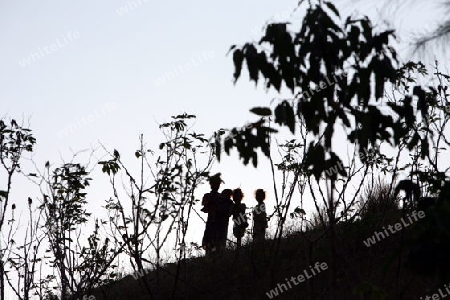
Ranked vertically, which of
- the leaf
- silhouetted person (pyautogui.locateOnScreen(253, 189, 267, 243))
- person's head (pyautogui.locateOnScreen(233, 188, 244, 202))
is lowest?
the leaf

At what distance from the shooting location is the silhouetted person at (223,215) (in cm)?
989

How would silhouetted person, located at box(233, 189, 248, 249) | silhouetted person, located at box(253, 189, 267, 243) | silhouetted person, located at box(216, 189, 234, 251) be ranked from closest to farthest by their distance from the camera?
silhouetted person, located at box(233, 189, 248, 249)
silhouetted person, located at box(253, 189, 267, 243)
silhouetted person, located at box(216, 189, 234, 251)

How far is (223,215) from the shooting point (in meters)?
10.0

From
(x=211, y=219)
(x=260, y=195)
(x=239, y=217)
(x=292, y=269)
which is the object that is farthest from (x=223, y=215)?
(x=292, y=269)

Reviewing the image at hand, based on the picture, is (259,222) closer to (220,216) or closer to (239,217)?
(239,217)

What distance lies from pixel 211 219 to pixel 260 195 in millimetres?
1067

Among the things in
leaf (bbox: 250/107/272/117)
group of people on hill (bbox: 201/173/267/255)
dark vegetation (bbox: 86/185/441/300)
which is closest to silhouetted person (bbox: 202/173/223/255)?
group of people on hill (bbox: 201/173/267/255)

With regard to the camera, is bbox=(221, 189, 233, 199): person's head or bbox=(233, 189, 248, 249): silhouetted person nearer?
bbox=(233, 189, 248, 249): silhouetted person

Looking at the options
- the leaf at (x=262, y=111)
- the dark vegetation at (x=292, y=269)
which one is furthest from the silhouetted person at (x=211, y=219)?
the leaf at (x=262, y=111)

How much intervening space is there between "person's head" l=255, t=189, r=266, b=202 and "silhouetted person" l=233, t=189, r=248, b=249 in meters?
0.81

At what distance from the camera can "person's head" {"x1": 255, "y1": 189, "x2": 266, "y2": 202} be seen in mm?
9766

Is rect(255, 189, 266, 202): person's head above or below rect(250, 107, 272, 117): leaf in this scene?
above

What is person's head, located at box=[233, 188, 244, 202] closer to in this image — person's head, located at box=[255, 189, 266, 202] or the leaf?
person's head, located at box=[255, 189, 266, 202]

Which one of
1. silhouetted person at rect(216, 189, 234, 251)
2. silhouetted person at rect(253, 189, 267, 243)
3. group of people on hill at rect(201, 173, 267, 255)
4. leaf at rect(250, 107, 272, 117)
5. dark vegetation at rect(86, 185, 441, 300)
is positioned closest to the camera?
leaf at rect(250, 107, 272, 117)
